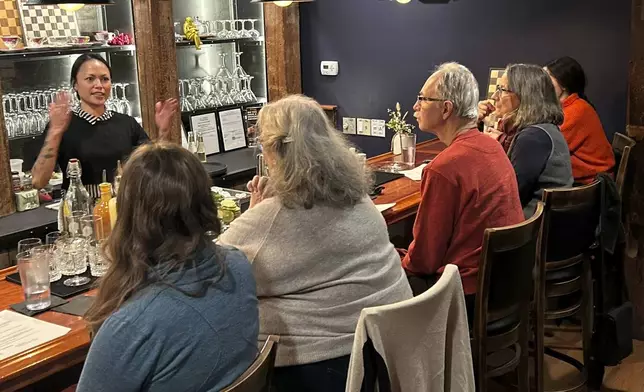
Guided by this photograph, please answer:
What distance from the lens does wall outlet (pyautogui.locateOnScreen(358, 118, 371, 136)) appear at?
5270 millimetres

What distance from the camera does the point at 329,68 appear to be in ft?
17.5

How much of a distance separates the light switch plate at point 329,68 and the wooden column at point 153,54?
4.25 feet

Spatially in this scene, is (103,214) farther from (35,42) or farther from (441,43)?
(441,43)

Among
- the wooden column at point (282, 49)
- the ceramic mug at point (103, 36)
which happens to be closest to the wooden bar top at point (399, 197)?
the wooden column at point (282, 49)

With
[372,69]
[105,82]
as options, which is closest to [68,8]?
[105,82]

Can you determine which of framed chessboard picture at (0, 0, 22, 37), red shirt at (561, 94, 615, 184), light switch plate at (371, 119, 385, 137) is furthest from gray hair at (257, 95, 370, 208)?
light switch plate at (371, 119, 385, 137)

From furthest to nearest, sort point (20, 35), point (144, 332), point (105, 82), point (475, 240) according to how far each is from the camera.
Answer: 1. point (20, 35)
2. point (105, 82)
3. point (475, 240)
4. point (144, 332)

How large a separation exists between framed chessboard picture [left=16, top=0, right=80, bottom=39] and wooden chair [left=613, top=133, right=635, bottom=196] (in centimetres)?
298

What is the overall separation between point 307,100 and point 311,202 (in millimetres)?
330

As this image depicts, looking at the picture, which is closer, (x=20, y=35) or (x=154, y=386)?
(x=154, y=386)

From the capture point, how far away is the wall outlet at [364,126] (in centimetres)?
527

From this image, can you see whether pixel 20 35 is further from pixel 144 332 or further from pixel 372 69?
pixel 144 332

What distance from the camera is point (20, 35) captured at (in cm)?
390

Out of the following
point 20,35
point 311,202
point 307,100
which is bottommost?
point 311,202
